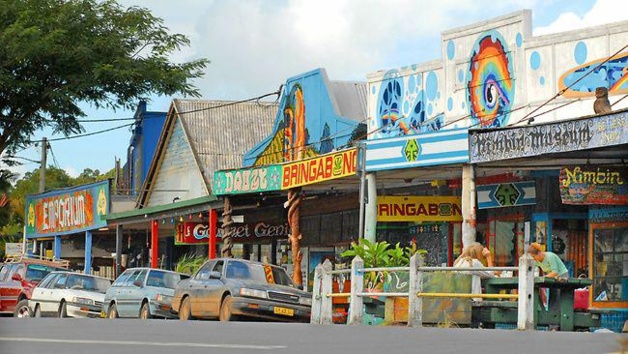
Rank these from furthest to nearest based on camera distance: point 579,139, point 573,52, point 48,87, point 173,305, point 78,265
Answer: point 78,265 → point 48,87 → point 173,305 → point 573,52 → point 579,139

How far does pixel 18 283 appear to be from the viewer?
39438 millimetres

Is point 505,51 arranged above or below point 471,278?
above

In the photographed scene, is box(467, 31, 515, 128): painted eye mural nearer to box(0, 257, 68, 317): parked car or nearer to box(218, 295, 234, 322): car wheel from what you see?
box(218, 295, 234, 322): car wheel

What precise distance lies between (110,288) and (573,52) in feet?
41.5

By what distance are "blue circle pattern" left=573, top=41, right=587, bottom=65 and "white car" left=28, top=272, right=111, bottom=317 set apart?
13531 millimetres

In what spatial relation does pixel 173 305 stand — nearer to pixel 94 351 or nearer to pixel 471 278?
pixel 471 278

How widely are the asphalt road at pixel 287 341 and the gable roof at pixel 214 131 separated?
105 feet

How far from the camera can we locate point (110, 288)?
111ft

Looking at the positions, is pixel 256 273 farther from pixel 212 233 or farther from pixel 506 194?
pixel 212 233

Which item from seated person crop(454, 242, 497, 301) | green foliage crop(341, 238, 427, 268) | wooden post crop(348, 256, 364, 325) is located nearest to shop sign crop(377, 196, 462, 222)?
green foliage crop(341, 238, 427, 268)

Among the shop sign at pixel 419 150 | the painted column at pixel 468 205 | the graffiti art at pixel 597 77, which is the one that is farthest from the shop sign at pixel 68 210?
the graffiti art at pixel 597 77

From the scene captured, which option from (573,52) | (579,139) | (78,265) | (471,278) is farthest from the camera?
(78,265)

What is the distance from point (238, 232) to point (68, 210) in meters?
14.5

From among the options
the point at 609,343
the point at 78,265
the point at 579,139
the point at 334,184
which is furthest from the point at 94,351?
the point at 78,265
